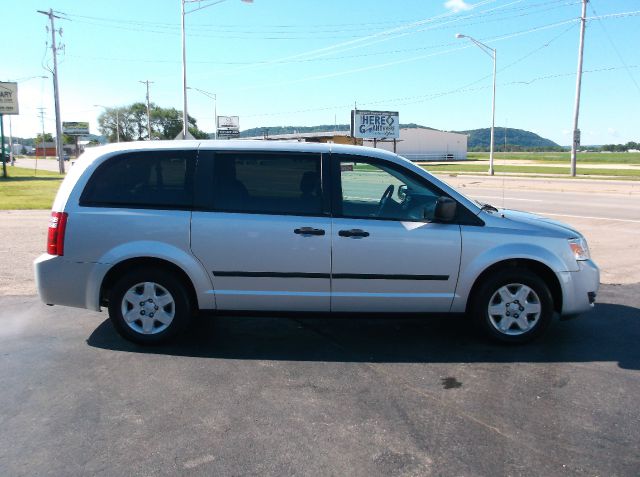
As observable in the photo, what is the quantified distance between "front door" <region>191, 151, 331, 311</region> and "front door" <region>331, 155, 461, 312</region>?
0.15 meters

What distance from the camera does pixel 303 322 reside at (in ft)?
18.5

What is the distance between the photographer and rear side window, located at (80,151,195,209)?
4770mm

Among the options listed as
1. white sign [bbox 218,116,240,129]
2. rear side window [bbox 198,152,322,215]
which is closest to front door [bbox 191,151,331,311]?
rear side window [bbox 198,152,322,215]

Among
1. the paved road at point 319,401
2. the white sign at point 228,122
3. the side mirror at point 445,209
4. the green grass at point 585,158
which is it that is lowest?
the paved road at point 319,401

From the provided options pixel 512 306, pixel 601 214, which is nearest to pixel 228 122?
pixel 601 214

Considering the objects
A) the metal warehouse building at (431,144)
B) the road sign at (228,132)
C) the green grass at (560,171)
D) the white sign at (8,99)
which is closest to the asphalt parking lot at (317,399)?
the green grass at (560,171)

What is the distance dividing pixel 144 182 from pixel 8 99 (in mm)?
38902

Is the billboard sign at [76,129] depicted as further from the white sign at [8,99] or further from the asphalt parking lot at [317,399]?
the asphalt parking lot at [317,399]

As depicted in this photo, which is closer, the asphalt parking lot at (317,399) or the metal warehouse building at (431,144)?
the asphalt parking lot at (317,399)

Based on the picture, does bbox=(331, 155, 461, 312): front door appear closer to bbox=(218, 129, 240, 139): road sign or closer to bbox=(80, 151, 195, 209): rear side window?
bbox=(80, 151, 195, 209): rear side window

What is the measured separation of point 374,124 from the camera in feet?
190

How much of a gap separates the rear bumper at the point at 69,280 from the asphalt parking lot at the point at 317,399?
453mm

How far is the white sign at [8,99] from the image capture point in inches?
1457

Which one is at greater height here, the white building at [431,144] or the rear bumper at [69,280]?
the white building at [431,144]
